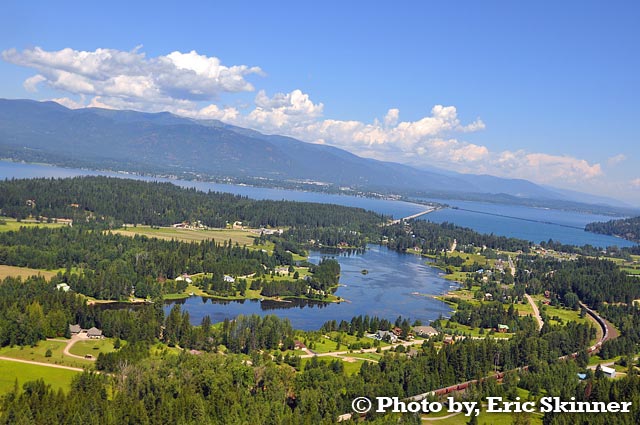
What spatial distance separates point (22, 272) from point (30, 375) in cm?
3719

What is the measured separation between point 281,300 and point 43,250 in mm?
35304

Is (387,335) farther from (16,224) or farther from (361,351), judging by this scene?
(16,224)

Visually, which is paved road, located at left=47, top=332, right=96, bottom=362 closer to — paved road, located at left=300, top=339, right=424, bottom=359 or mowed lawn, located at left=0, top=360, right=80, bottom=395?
mowed lawn, located at left=0, top=360, right=80, bottom=395

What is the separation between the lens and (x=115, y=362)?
43.7 metres

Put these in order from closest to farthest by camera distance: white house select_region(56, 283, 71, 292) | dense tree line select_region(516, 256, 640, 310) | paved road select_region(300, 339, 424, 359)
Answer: paved road select_region(300, 339, 424, 359), white house select_region(56, 283, 71, 292), dense tree line select_region(516, 256, 640, 310)

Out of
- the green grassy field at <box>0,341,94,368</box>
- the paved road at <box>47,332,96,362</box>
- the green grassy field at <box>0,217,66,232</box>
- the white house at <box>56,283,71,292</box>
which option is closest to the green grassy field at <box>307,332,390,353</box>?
the paved road at <box>47,332,96,362</box>

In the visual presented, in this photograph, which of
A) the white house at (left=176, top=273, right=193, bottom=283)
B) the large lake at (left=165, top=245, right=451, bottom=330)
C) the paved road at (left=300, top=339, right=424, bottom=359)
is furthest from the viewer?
the white house at (left=176, top=273, right=193, bottom=283)

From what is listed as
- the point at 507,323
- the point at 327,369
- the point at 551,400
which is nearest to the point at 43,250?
the point at 327,369

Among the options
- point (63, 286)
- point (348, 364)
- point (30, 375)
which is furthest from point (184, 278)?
point (30, 375)

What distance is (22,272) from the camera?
2963 inches

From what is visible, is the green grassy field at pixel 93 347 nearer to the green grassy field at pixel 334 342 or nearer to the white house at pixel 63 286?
the white house at pixel 63 286

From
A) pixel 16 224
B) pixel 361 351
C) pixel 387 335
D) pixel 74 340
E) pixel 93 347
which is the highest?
pixel 16 224

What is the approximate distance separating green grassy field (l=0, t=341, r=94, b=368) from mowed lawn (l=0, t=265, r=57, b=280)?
1042 inches

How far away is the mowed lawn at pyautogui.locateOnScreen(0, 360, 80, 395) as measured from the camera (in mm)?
40531
